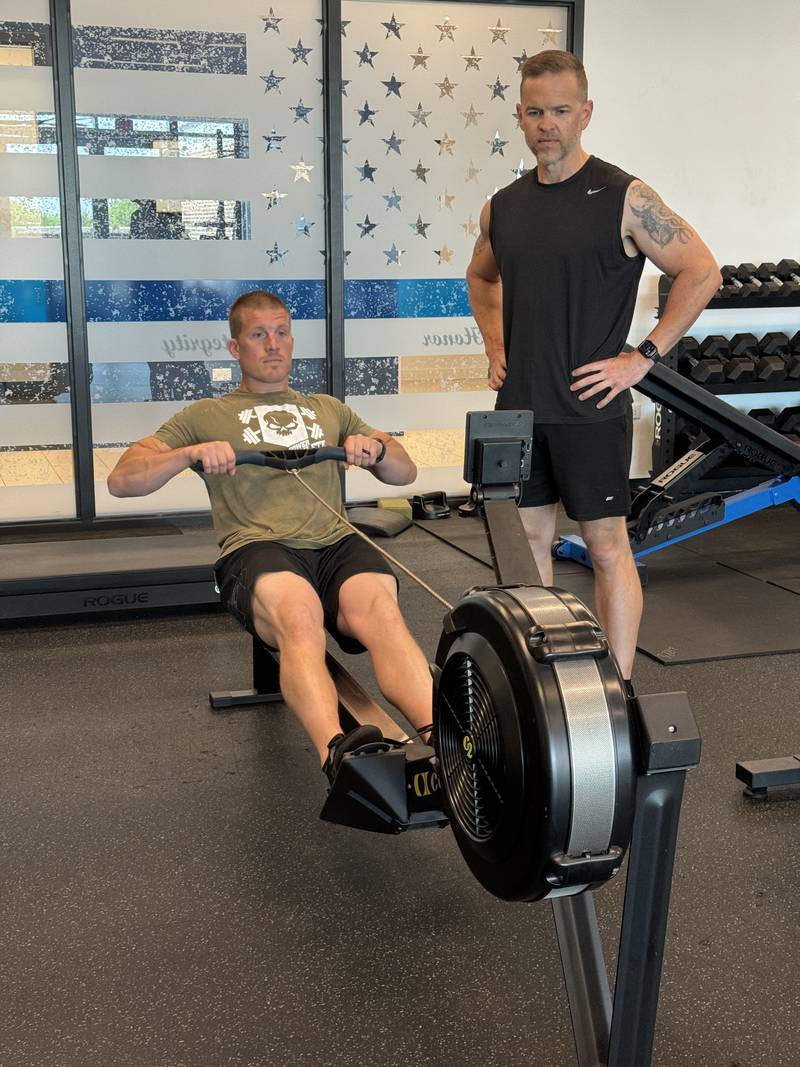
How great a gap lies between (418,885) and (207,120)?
3620 millimetres

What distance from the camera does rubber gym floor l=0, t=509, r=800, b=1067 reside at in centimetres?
161

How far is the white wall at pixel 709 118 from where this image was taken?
5.04 meters

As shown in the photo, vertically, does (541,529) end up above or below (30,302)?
below

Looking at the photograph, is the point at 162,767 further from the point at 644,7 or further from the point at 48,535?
the point at 644,7

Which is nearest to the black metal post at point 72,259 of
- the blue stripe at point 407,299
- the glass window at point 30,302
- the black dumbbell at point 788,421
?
the glass window at point 30,302

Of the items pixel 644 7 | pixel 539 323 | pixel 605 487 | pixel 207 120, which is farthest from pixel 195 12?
pixel 605 487

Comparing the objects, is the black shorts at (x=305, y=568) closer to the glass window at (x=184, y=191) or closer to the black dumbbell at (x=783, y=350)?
the glass window at (x=184, y=191)

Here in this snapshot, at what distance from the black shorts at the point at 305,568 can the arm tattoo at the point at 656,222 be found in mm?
920

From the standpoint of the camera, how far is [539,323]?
8.45 ft

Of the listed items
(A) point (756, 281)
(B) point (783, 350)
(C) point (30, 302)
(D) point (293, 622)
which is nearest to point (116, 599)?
(D) point (293, 622)

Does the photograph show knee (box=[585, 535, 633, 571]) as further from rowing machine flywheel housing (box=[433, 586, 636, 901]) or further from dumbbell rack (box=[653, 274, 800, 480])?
dumbbell rack (box=[653, 274, 800, 480])

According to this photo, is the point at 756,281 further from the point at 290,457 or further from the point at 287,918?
the point at 287,918

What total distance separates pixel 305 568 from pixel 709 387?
3.18 metres

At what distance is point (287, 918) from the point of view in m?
1.92
